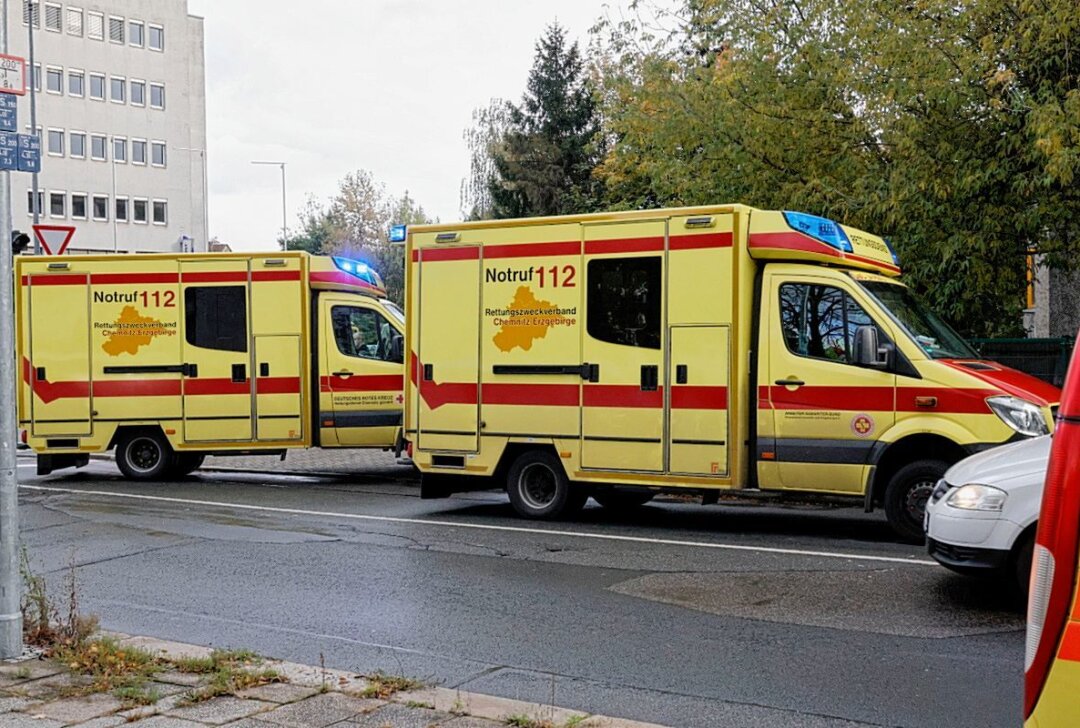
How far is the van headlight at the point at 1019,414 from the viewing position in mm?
9961

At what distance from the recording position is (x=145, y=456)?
56.1 ft

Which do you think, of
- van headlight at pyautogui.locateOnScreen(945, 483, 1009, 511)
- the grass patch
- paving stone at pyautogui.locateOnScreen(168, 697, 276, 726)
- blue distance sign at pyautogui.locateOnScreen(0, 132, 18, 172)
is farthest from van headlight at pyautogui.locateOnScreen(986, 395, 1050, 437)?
blue distance sign at pyautogui.locateOnScreen(0, 132, 18, 172)

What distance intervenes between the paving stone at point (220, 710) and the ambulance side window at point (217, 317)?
37.2ft

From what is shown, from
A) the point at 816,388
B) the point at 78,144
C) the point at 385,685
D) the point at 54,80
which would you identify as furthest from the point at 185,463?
the point at 54,80

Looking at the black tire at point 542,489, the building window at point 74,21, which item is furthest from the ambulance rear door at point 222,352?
the building window at point 74,21

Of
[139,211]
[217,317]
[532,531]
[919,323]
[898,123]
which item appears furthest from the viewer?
[139,211]

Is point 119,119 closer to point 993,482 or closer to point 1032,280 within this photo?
point 1032,280

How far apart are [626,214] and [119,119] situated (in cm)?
6496

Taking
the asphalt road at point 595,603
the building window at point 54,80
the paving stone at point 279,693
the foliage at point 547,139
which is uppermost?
the building window at point 54,80

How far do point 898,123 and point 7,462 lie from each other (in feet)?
37.3

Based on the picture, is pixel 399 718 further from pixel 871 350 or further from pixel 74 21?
pixel 74 21

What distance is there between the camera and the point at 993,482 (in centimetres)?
754

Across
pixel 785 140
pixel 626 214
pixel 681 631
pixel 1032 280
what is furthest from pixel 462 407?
pixel 1032 280

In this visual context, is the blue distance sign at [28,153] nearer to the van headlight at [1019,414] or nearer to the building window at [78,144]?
the van headlight at [1019,414]
